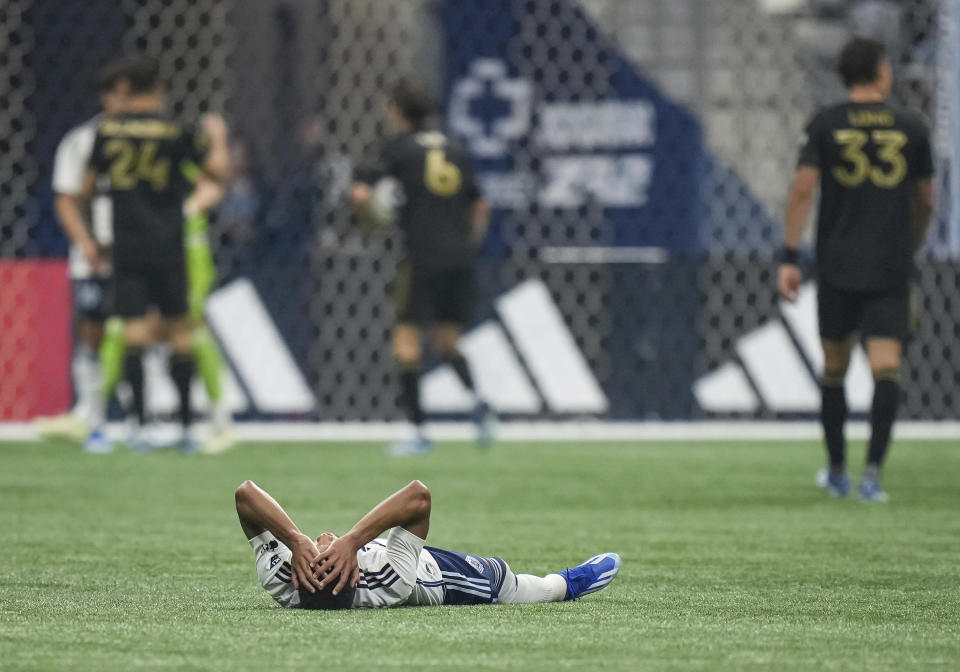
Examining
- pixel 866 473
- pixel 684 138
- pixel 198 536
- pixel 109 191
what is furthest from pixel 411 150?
pixel 198 536

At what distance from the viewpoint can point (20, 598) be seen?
450 centimetres

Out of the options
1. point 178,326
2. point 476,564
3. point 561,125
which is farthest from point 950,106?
point 476,564

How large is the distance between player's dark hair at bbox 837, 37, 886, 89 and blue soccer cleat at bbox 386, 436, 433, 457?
10.9ft

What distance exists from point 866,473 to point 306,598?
3559mm

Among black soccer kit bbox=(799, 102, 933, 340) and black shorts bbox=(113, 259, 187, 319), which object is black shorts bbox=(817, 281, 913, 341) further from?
black shorts bbox=(113, 259, 187, 319)

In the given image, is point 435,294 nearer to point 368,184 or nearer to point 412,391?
point 412,391

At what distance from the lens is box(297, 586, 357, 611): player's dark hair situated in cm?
418

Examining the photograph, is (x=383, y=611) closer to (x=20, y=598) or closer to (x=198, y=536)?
(x=20, y=598)

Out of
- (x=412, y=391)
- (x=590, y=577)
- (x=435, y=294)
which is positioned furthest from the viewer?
(x=435, y=294)

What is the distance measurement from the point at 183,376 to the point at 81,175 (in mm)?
1175

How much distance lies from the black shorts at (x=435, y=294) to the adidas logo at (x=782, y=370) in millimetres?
1721

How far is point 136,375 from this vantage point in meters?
9.73

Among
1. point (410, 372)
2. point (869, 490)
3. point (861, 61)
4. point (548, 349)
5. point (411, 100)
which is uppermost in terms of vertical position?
point (861, 61)

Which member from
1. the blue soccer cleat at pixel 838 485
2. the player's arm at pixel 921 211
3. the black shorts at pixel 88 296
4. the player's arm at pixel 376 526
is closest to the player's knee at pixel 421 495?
the player's arm at pixel 376 526
